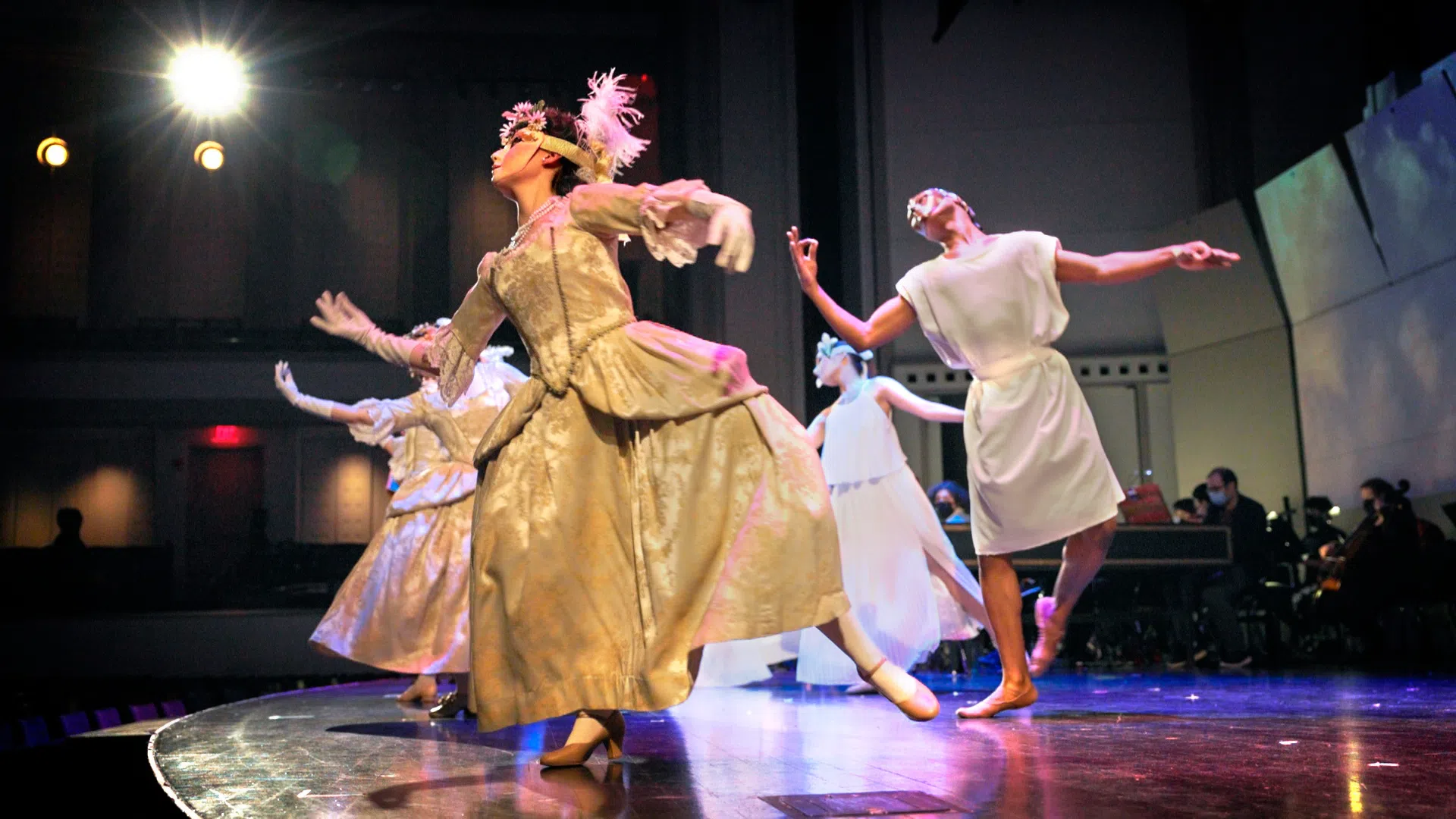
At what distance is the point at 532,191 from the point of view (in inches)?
131

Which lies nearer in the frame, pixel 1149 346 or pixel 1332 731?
pixel 1332 731

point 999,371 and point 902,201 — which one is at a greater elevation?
point 902,201

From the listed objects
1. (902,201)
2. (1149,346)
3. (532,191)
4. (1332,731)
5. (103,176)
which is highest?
(103,176)

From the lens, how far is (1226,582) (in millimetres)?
8500

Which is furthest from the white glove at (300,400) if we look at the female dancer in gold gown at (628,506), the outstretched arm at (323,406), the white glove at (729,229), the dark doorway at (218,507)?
the dark doorway at (218,507)

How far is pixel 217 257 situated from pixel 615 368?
1552 cm

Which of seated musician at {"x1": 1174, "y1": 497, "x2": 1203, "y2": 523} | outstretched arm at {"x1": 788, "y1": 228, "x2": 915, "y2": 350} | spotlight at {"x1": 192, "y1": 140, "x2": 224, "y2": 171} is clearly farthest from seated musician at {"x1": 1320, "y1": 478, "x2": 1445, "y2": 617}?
spotlight at {"x1": 192, "y1": 140, "x2": 224, "y2": 171}

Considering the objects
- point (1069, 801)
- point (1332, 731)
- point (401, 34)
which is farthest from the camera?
point (401, 34)

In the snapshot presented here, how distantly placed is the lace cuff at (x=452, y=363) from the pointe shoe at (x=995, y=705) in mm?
1881

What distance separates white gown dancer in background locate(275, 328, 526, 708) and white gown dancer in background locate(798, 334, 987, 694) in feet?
5.17

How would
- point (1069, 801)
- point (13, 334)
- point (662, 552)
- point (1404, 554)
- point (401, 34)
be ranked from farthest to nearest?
point (401, 34), point (13, 334), point (1404, 554), point (662, 552), point (1069, 801)

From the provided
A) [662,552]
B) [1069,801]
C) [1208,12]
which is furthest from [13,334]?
[1069,801]

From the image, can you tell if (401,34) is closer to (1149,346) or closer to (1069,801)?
(1149,346)

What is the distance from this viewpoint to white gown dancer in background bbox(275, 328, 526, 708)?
5.17 metres
